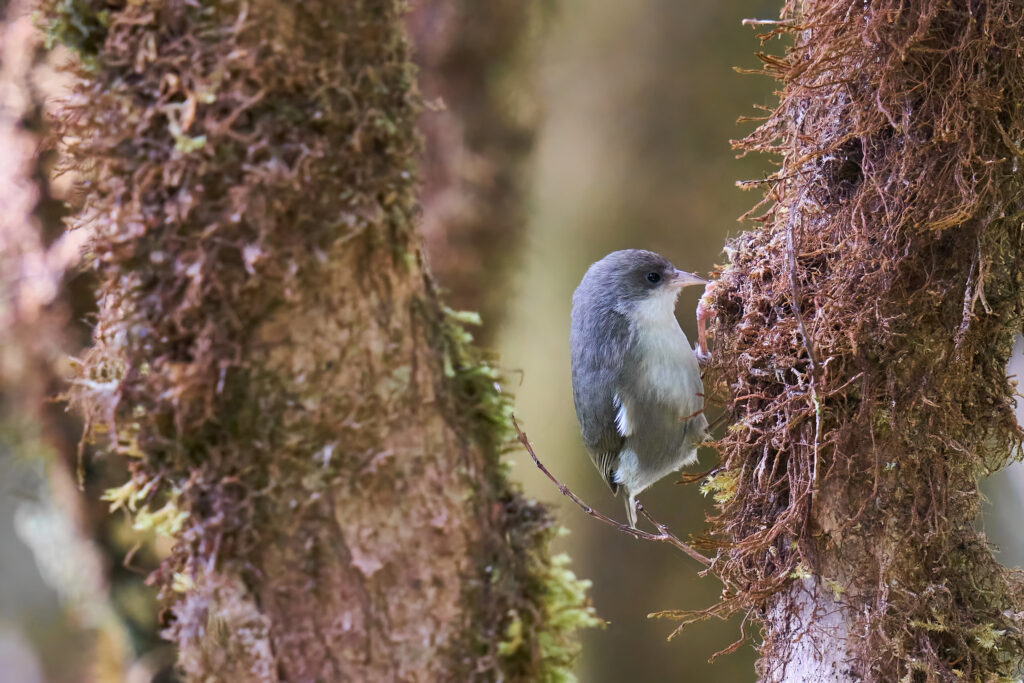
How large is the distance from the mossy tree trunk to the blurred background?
2978 mm

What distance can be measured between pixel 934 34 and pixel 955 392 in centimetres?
94

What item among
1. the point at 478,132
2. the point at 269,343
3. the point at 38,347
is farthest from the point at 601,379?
the point at 478,132

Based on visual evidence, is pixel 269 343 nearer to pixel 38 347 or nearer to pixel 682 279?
pixel 682 279

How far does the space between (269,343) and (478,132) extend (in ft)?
14.9

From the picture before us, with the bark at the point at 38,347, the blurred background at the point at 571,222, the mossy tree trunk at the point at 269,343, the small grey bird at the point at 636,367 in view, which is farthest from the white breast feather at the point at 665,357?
the bark at the point at 38,347

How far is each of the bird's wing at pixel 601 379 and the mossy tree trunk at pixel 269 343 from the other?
1799mm

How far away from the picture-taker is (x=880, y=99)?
2.27 metres

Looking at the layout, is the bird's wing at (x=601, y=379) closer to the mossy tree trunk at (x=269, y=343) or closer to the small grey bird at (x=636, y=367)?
the small grey bird at (x=636, y=367)

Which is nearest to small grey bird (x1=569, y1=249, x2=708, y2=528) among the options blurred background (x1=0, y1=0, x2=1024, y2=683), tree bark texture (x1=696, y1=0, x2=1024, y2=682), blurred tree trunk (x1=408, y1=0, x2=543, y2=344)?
tree bark texture (x1=696, y1=0, x2=1024, y2=682)

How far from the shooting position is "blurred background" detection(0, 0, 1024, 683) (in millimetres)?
4680

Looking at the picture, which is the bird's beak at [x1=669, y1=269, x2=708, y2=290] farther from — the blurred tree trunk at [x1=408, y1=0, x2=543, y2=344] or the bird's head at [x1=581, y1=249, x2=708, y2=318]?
the blurred tree trunk at [x1=408, y1=0, x2=543, y2=344]

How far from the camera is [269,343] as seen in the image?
1554mm

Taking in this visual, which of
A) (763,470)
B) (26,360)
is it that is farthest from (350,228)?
(26,360)

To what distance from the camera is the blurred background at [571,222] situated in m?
4.68
